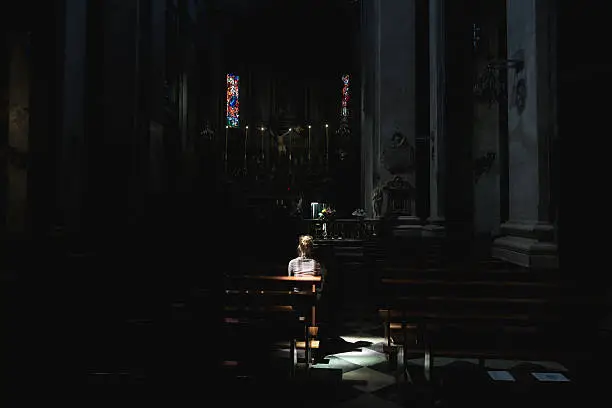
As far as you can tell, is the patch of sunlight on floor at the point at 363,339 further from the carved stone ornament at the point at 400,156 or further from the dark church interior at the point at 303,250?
the carved stone ornament at the point at 400,156

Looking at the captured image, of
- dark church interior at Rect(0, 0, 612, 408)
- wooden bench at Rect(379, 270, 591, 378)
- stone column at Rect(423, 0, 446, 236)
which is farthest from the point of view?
stone column at Rect(423, 0, 446, 236)

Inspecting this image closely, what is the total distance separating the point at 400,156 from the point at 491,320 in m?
7.71

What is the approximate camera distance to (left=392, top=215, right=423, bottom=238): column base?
35.6 feet

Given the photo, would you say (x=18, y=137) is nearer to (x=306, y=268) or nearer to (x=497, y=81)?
(x=306, y=268)

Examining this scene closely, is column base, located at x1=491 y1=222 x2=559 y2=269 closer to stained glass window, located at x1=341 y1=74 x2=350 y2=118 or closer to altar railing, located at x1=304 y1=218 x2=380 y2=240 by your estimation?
altar railing, located at x1=304 y1=218 x2=380 y2=240

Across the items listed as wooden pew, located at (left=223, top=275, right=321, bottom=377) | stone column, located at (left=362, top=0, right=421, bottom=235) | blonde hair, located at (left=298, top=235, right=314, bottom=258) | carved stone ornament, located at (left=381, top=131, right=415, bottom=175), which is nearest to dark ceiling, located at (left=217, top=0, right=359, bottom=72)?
stone column, located at (left=362, top=0, right=421, bottom=235)

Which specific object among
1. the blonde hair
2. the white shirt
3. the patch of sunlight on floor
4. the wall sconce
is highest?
the wall sconce

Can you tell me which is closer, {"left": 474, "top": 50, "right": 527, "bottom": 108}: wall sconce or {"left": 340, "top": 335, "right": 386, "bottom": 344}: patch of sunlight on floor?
{"left": 474, "top": 50, "right": 527, "bottom": 108}: wall sconce

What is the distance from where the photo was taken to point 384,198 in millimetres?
11352

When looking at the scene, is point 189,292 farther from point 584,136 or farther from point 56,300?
point 584,136

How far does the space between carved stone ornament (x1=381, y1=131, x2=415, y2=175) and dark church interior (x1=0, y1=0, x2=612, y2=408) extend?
0.03 m

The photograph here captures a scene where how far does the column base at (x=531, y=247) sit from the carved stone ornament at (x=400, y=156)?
559 cm

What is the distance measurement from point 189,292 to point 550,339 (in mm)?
3474

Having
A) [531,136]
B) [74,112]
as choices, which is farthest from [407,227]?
[74,112]
